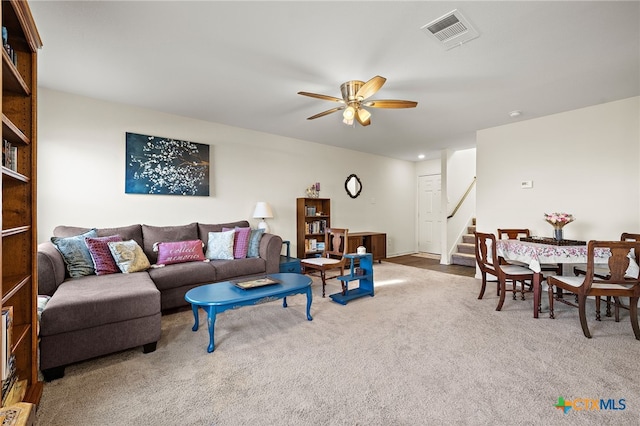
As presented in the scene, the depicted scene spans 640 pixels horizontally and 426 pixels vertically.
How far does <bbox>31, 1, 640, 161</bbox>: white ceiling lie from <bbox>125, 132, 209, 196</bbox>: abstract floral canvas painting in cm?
46

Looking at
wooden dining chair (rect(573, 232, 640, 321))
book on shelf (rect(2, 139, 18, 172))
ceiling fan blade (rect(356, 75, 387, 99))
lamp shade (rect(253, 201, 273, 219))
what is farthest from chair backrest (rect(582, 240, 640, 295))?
book on shelf (rect(2, 139, 18, 172))

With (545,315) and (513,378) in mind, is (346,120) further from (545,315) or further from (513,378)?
(545,315)

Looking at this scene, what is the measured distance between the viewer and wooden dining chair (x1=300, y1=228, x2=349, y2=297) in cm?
379

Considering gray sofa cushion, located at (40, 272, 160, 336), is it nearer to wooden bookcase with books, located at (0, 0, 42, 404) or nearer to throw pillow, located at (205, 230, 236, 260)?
wooden bookcase with books, located at (0, 0, 42, 404)

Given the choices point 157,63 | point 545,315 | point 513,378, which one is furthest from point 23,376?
point 545,315

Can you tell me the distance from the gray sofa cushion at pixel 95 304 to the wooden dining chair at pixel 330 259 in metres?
1.92

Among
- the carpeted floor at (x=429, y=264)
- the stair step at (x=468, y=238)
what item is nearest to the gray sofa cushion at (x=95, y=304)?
the carpeted floor at (x=429, y=264)

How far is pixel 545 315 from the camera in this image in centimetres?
304

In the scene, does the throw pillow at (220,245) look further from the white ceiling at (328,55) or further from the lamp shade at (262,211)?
the white ceiling at (328,55)

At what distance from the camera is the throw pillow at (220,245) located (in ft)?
12.3

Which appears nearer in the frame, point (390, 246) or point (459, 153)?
point (459, 153)

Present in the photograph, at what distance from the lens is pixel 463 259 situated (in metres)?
5.84

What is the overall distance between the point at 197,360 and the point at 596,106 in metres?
5.13

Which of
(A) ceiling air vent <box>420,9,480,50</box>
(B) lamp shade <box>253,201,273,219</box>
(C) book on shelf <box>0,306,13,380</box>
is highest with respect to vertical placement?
(A) ceiling air vent <box>420,9,480,50</box>
